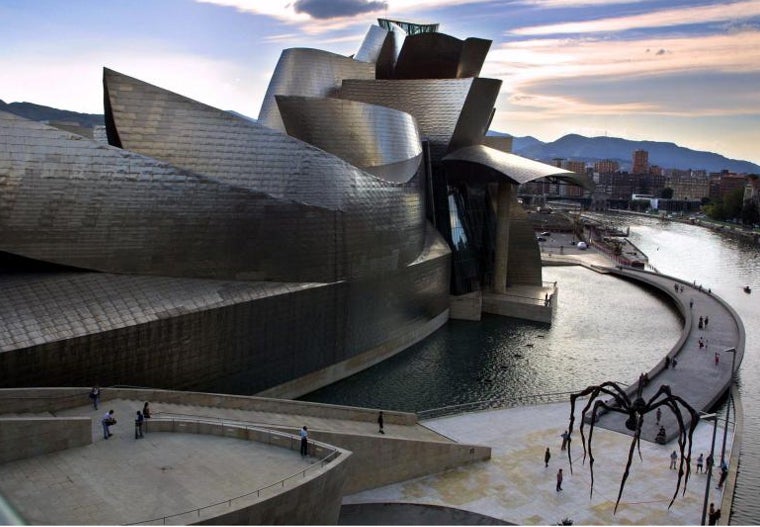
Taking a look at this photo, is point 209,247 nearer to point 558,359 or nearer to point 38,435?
point 38,435

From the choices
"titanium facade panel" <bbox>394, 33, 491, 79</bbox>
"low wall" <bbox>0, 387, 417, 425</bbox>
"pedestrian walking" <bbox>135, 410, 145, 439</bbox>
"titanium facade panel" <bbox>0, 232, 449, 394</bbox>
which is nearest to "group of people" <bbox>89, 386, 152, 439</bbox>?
"pedestrian walking" <bbox>135, 410, 145, 439</bbox>

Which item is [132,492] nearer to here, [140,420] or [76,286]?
[140,420]

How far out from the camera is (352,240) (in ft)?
86.9

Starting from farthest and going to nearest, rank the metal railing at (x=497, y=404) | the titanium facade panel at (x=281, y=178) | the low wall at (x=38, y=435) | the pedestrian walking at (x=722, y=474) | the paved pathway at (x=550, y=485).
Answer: the metal railing at (x=497, y=404)
the titanium facade panel at (x=281, y=178)
the pedestrian walking at (x=722, y=474)
the paved pathway at (x=550, y=485)
the low wall at (x=38, y=435)

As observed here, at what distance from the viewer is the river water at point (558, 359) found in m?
25.3

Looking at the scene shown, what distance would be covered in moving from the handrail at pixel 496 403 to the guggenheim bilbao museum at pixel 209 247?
4.96m

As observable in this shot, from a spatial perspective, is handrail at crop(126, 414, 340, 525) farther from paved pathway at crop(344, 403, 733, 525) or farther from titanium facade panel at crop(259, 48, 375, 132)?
titanium facade panel at crop(259, 48, 375, 132)

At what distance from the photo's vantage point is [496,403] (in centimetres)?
2520

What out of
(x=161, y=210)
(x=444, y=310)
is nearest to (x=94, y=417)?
(x=161, y=210)

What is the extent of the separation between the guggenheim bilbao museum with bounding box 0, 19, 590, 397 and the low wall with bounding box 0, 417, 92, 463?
3.42 meters

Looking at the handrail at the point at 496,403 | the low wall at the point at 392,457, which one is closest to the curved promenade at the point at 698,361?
the handrail at the point at 496,403

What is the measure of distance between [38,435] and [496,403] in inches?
656

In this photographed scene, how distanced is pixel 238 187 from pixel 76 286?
6058 mm

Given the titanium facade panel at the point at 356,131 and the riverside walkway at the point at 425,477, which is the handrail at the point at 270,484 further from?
the titanium facade panel at the point at 356,131
